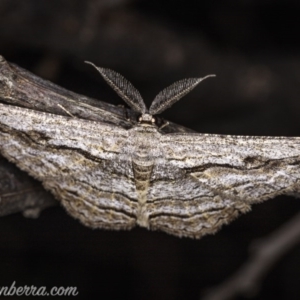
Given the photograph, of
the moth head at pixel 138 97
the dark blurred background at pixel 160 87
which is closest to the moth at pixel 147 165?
the moth head at pixel 138 97

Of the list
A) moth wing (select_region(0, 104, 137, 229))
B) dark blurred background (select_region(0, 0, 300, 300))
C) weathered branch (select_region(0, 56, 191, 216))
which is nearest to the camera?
weathered branch (select_region(0, 56, 191, 216))

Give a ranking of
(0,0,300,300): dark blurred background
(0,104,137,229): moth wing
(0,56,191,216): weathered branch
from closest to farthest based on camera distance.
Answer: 1. (0,56,191,216): weathered branch
2. (0,104,137,229): moth wing
3. (0,0,300,300): dark blurred background

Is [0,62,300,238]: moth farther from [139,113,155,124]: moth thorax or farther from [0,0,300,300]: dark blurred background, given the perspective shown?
[0,0,300,300]: dark blurred background

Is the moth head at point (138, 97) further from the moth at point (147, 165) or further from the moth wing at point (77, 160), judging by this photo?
the moth wing at point (77, 160)

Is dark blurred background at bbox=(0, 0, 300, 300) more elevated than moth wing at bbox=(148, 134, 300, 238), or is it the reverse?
dark blurred background at bbox=(0, 0, 300, 300)

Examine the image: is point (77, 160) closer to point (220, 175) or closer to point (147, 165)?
point (147, 165)

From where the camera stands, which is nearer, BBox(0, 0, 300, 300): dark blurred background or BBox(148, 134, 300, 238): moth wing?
BBox(148, 134, 300, 238): moth wing

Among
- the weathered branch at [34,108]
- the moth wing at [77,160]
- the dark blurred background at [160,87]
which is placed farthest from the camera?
the dark blurred background at [160,87]

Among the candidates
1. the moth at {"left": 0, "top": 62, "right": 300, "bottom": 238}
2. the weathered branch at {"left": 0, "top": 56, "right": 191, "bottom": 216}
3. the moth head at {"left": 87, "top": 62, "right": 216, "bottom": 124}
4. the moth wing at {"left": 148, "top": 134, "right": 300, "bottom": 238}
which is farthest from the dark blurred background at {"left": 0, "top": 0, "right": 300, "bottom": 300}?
the moth head at {"left": 87, "top": 62, "right": 216, "bottom": 124}

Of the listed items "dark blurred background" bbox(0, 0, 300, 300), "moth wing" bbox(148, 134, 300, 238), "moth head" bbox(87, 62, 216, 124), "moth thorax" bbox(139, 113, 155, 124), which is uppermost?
"dark blurred background" bbox(0, 0, 300, 300)
